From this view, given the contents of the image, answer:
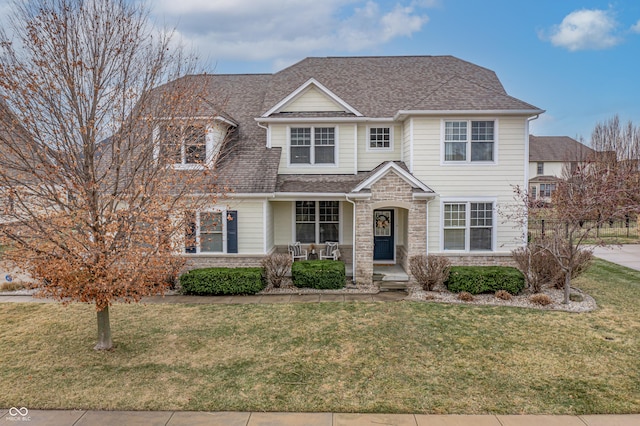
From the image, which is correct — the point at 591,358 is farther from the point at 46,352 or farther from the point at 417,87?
the point at 417,87

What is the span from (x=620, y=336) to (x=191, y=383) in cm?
905

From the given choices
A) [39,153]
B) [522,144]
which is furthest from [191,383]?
[522,144]

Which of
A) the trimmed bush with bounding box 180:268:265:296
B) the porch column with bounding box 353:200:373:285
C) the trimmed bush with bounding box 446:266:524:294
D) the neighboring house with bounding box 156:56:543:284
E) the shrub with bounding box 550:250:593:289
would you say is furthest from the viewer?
the neighboring house with bounding box 156:56:543:284

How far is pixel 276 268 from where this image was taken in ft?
41.1

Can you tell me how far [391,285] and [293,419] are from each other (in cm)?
790

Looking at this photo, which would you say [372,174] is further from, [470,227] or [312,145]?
[470,227]

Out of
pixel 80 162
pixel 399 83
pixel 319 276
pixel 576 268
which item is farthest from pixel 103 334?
pixel 399 83

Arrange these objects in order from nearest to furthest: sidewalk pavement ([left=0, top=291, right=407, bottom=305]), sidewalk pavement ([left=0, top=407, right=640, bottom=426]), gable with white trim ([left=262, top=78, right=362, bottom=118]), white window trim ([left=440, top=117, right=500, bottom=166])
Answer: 1. sidewalk pavement ([left=0, top=407, right=640, bottom=426])
2. sidewalk pavement ([left=0, top=291, right=407, bottom=305])
3. white window trim ([left=440, top=117, right=500, bottom=166])
4. gable with white trim ([left=262, top=78, right=362, bottom=118])

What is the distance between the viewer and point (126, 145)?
768 cm

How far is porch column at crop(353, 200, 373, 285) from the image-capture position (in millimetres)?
12898

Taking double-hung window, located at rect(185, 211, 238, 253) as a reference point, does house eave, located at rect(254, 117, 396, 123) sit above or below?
above

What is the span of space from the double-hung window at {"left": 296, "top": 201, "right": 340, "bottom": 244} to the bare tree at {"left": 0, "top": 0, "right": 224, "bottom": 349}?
827 centimetres

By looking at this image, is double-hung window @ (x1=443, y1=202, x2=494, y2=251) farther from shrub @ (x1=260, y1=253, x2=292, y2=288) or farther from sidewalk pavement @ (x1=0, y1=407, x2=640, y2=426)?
sidewalk pavement @ (x1=0, y1=407, x2=640, y2=426)

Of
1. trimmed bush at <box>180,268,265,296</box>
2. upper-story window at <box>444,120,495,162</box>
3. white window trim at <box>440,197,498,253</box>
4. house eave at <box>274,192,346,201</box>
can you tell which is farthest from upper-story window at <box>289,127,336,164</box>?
trimmed bush at <box>180,268,265,296</box>
